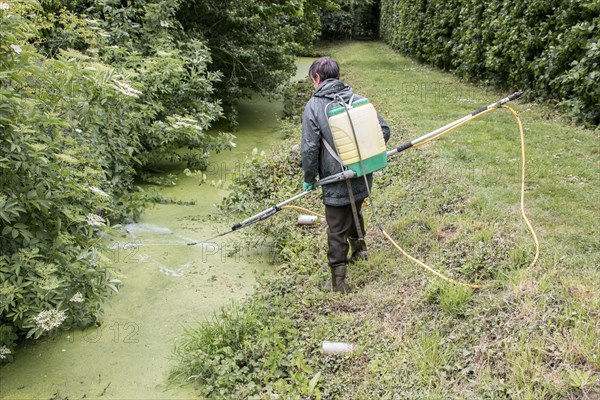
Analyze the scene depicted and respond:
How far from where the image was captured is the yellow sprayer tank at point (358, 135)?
10.8 ft

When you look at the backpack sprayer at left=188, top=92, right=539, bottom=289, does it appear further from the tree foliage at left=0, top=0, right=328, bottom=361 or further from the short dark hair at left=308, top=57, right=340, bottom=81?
the tree foliage at left=0, top=0, right=328, bottom=361

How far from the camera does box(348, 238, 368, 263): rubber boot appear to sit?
411 cm

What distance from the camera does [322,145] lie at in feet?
11.7

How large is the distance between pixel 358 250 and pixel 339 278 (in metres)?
0.43

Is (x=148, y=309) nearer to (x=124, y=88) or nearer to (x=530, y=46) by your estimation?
(x=124, y=88)

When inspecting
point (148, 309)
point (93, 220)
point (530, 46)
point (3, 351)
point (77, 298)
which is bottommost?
point (148, 309)

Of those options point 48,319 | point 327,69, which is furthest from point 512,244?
point 48,319

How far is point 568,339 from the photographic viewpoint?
8.61ft

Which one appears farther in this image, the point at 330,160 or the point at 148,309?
the point at 148,309

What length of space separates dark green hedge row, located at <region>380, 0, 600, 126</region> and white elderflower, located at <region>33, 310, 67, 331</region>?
19.6 ft

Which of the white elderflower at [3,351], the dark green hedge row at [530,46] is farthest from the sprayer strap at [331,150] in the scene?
the dark green hedge row at [530,46]

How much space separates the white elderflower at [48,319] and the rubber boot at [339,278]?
6.23ft

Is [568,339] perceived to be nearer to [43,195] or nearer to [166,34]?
[43,195]

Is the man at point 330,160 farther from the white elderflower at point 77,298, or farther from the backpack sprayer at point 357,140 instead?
the white elderflower at point 77,298
